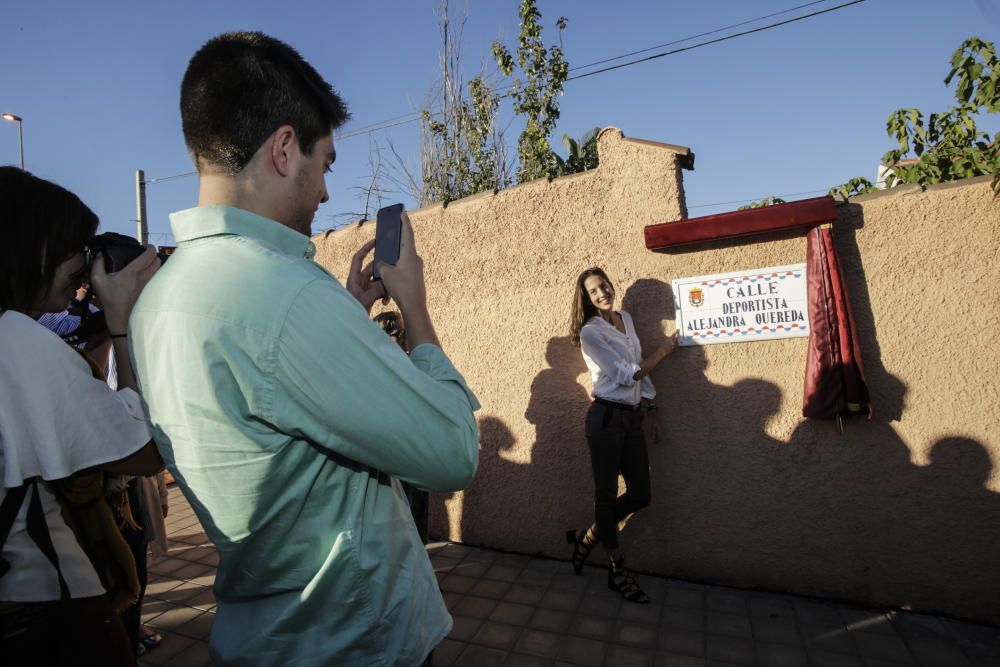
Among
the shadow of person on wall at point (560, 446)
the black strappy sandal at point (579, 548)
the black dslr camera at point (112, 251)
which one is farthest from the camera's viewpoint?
the shadow of person on wall at point (560, 446)

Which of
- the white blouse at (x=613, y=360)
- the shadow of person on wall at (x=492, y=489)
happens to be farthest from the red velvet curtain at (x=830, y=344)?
the shadow of person on wall at (x=492, y=489)

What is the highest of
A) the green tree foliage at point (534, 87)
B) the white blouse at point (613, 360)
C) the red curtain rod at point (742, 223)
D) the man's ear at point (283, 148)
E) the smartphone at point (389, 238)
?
the green tree foliage at point (534, 87)

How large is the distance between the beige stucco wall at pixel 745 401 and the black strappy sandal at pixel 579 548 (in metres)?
0.17

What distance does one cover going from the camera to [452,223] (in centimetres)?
457

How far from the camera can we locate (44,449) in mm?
1211

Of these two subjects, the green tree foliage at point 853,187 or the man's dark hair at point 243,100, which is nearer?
the man's dark hair at point 243,100

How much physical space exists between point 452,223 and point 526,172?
3070 mm

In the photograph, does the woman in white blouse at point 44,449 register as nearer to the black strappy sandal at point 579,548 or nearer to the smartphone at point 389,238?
the smartphone at point 389,238

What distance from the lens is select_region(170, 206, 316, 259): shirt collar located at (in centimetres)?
100

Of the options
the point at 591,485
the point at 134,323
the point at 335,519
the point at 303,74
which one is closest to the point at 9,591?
the point at 134,323

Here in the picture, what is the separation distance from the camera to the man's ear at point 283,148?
106 centimetres

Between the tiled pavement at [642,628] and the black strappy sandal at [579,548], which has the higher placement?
the black strappy sandal at [579,548]

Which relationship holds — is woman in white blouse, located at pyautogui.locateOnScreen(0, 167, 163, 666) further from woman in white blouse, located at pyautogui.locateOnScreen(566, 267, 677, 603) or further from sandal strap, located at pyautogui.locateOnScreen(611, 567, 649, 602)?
sandal strap, located at pyautogui.locateOnScreen(611, 567, 649, 602)

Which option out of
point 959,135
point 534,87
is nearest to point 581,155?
point 534,87
